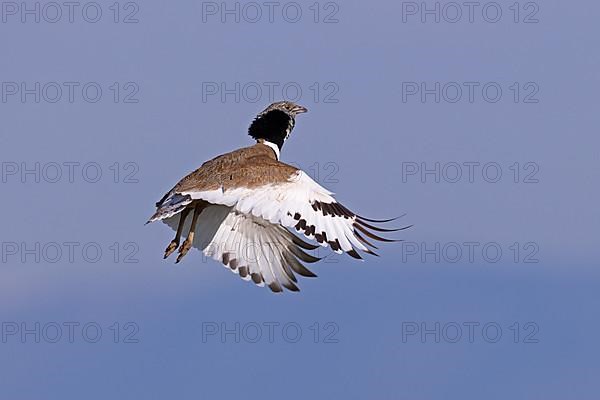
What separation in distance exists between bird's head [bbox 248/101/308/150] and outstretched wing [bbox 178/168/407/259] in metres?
2.41

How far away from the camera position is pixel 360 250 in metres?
22.0

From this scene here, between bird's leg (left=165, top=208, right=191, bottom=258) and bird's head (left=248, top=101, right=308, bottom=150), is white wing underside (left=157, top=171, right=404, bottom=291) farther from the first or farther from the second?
bird's head (left=248, top=101, right=308, bottom=150)

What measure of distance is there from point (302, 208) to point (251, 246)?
245 cm

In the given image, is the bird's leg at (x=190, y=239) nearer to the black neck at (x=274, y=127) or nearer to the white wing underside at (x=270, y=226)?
the white wing underside at (x=270, y=226)

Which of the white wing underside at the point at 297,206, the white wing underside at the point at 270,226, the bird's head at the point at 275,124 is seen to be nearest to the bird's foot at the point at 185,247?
the white wing underside at the point at 270,226

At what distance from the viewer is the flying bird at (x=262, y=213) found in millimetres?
22156

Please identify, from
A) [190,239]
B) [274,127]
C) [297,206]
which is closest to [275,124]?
[274,127]

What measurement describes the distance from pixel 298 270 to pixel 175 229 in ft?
6.84

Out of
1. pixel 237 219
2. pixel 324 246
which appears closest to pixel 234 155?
pixel 237 219

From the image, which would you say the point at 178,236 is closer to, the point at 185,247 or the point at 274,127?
the point at 185,247

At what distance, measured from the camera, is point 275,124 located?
2542cm

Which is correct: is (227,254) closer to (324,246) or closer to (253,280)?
(253,280)

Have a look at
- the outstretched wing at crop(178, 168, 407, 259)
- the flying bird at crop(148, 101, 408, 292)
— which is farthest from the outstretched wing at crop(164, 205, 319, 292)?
the outstretched wing at crop(178, 168, 407, 259)

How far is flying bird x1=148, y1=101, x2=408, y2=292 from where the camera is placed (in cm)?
2216
